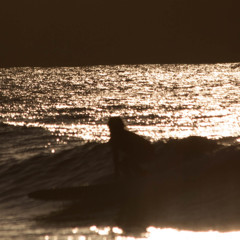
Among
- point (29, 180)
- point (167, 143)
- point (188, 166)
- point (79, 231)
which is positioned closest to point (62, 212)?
point (79, 231)

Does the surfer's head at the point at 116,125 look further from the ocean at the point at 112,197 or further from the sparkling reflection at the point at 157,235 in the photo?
the sparkling reflection at the point at 157,235

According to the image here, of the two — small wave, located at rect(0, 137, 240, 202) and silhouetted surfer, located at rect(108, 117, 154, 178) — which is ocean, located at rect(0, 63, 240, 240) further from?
silhouetted surfer, located at rect(108, 117, 154, 178)

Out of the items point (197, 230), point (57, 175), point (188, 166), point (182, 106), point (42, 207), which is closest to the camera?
point (197, 230)

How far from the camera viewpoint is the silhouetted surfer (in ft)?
57.0

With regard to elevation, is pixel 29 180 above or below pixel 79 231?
above

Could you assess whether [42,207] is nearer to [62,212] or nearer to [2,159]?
[62,212]

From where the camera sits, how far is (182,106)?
55500 millimetres

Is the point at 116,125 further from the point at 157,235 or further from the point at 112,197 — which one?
the point at 157,235

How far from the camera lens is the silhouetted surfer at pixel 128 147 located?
17359 millimetres

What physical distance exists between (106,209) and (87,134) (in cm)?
1703

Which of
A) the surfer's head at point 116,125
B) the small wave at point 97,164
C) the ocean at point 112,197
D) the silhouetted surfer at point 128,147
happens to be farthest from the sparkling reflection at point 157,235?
the small wave at point 97,164

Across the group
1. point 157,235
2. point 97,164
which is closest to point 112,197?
point 157,235

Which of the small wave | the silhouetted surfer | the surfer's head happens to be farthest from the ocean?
the surfer's head

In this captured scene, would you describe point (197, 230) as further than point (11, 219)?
No
